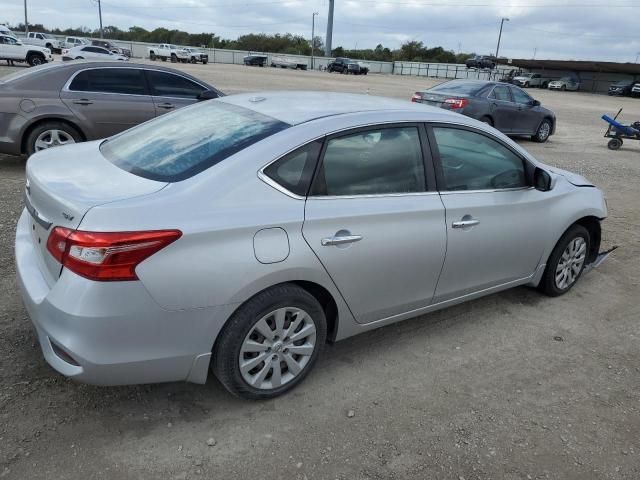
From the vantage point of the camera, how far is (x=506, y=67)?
75688 mm

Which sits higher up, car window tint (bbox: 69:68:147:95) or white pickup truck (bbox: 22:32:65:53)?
white pickup truck (bbox: 22:32:65:53)

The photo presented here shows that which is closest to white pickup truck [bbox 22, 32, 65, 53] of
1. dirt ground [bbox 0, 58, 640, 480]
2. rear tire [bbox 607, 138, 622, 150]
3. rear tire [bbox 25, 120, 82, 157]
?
rear tire [bbox 25, 120, 82, 157]

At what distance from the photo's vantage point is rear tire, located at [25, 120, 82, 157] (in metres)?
7.13

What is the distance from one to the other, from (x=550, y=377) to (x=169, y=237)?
2603 mm

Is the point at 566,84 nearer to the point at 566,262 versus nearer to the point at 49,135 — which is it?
the point at 49,135

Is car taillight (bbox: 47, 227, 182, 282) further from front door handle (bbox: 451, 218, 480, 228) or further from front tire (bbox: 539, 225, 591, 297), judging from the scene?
front tire (bbox: 539, 225, 591, 297)

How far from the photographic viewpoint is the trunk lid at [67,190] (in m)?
2.44

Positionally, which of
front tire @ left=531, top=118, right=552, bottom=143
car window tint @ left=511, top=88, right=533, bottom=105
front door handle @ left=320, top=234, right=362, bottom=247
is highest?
car window tint @ left=511, top=88, right=533, bottom=105

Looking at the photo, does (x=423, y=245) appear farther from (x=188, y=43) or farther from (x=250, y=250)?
(x=188, y=43)

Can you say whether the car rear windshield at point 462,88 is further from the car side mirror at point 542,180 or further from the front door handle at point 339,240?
the front door handle at point 339,240

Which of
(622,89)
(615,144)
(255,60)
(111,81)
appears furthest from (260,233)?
(255,60)

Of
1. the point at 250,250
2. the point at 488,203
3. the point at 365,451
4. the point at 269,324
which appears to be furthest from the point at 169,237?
the point at 488,203

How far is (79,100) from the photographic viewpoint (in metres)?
7.40

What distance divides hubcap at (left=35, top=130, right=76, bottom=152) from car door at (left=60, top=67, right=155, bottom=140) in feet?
0.90
